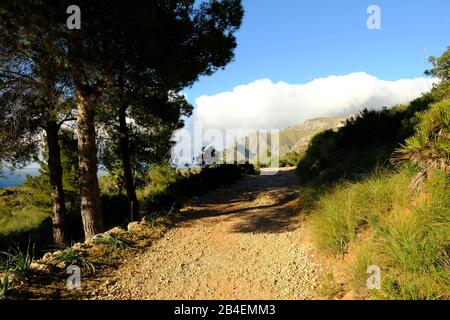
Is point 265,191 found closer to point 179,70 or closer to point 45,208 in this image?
point 179,70

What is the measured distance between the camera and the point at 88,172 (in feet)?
27.4

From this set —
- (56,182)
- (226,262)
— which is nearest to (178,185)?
(56,182)

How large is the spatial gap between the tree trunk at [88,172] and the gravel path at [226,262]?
93.8 inches

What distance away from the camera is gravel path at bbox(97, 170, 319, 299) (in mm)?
4711

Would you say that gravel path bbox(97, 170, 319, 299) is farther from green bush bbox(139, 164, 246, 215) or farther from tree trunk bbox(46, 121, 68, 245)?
tree trunk bbox(46, 121, 68, 245)

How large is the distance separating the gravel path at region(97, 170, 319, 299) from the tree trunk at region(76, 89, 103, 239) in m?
2.38

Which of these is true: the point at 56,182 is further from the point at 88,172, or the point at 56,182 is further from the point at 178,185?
the point at 178,185

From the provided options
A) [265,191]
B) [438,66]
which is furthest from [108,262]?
[438,66]

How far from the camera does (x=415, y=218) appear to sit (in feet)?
14.1

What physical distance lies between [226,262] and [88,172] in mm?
4758

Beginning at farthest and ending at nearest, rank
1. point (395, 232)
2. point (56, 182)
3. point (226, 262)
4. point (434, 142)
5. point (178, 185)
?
1. point (178, 185)
2. point (56, 182)
3. point (226, 262)
4. point (434, 142)
5. point (395, 232)

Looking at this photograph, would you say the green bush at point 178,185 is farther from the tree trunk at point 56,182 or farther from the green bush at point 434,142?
the green bush at point 434,142

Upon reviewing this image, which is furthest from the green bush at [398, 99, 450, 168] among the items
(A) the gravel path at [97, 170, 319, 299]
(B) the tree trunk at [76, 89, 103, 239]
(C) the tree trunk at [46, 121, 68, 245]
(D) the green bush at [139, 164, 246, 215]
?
(C) the tree trunk at [46, 121, 68, 245]

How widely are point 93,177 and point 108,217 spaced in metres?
7.46
